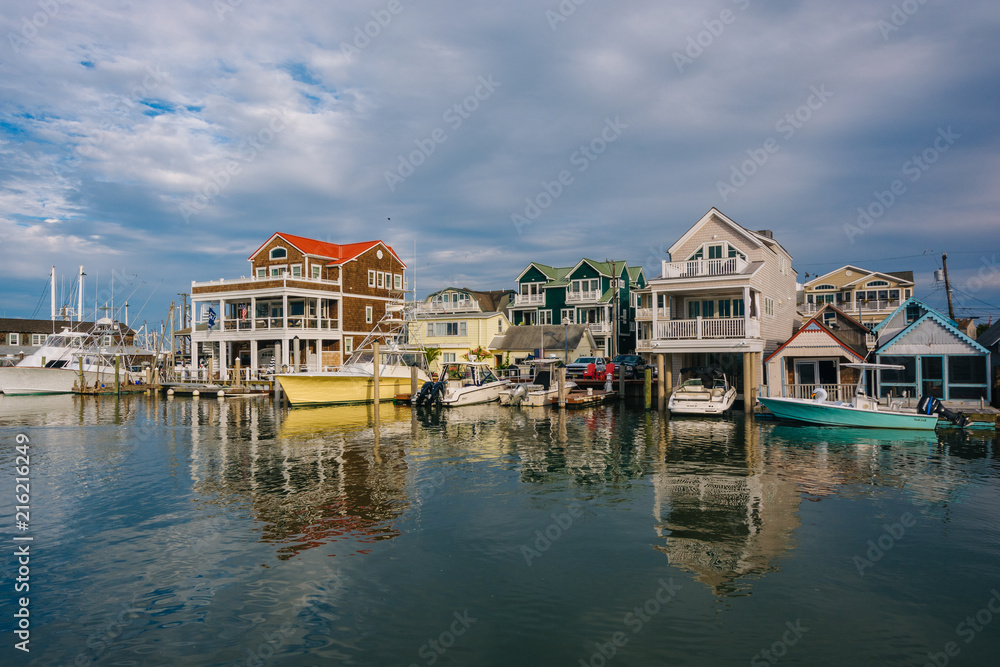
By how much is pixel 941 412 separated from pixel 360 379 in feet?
101

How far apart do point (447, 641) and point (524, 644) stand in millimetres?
1044

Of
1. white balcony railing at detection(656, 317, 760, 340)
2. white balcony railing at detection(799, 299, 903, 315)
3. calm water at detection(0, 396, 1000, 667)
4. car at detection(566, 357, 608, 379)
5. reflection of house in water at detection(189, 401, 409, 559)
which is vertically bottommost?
calm water at detection(0, 396, 1000, 667)

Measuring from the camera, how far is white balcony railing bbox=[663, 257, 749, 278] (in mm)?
32406

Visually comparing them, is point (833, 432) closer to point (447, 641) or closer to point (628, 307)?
point (447, 641)

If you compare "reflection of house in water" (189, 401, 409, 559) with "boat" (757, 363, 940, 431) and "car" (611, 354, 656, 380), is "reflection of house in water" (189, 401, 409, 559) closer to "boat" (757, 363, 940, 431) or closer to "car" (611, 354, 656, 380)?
"boat" (757, 363, 940, 431)

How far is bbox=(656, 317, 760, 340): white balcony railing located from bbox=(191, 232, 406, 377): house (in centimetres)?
2457

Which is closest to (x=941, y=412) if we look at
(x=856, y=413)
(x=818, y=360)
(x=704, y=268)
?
(x=856, y=413)

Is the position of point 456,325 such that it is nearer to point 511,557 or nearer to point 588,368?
point 588,368

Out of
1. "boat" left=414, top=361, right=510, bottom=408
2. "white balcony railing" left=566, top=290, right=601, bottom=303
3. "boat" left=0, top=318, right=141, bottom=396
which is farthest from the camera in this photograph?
"white balcony railing" left=566, top=290, right=601, bottom=303

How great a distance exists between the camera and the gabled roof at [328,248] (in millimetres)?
51925

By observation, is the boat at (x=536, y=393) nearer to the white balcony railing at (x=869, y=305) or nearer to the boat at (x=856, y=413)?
the boat at (x=856, y=413)

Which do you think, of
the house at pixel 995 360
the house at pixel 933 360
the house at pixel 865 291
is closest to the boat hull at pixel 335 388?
the house at pixel 933 360

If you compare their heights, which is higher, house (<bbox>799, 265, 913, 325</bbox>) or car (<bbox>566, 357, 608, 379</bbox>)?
house (<bbox>799, 265, 913, 325</bbox>)

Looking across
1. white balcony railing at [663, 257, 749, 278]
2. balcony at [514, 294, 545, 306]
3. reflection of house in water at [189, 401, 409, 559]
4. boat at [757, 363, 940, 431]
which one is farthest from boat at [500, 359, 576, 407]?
balcony at [514, 294, 545, 306]
